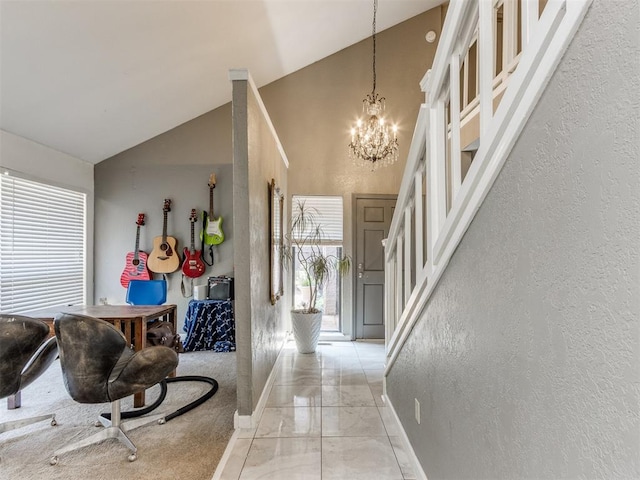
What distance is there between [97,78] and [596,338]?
4236 mm

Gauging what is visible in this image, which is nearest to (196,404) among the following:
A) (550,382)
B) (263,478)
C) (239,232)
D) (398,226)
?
(263,478)

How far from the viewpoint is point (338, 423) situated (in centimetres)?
237

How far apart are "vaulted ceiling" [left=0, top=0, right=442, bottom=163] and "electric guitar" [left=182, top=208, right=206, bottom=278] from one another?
5.15 ft

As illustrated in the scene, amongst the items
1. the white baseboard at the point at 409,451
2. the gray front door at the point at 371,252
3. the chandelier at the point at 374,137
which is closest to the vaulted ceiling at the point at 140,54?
the chandelier at the point at 374,137

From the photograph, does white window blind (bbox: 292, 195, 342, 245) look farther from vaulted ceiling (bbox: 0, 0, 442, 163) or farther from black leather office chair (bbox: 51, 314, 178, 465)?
black leather office chair (bbox: 51, 314, 178, 465)

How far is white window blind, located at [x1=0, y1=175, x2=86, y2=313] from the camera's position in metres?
3.42

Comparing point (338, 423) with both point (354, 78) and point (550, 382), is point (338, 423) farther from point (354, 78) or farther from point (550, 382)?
point (354, 78)

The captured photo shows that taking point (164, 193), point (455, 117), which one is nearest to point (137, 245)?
point (164, 193)

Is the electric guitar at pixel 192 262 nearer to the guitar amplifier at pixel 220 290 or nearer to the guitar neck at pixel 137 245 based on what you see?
the guitar amplifier at pixel 220 290

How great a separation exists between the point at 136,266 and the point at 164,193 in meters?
1.12

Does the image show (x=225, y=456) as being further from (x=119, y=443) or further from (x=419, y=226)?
(x=419, y=226)

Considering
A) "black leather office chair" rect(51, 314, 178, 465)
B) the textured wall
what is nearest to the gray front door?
the textured wall

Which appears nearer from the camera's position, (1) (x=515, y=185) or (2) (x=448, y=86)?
(1) (x=515, y=185)

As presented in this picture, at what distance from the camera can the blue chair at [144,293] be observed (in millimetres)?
3781
